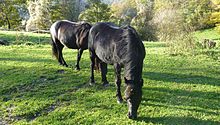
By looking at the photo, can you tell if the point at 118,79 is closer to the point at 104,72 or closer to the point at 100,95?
the point at 100,95

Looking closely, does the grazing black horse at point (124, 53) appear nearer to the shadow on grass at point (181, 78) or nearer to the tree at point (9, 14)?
the shadow on grass at point (181, 78)

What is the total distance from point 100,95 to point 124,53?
1738 mm

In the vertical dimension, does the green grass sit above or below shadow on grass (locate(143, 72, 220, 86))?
below

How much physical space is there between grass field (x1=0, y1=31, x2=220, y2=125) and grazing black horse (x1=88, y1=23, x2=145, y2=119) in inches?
24.0

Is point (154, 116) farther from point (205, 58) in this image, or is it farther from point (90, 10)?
point (90, 10)

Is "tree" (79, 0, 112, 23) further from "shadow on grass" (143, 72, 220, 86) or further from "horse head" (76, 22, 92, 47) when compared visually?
"shadow on grass" (143, 72, 220, 86)

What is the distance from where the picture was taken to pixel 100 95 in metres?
7.75

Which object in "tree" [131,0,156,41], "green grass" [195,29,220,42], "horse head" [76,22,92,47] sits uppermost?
"horse head" [76,22,92,47]

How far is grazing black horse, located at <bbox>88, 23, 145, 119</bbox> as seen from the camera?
5.87 m

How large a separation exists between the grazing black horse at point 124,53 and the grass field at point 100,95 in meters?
0.61

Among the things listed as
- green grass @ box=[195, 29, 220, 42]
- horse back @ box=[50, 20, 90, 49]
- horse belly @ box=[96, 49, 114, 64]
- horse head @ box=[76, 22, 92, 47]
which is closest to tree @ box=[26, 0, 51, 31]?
green grass @ box=[195, 29, 220, 42]

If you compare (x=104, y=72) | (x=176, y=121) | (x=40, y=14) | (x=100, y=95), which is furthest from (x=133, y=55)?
(x=40, y=14)

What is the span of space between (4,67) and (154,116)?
7439mm

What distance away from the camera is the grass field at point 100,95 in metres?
6.41
